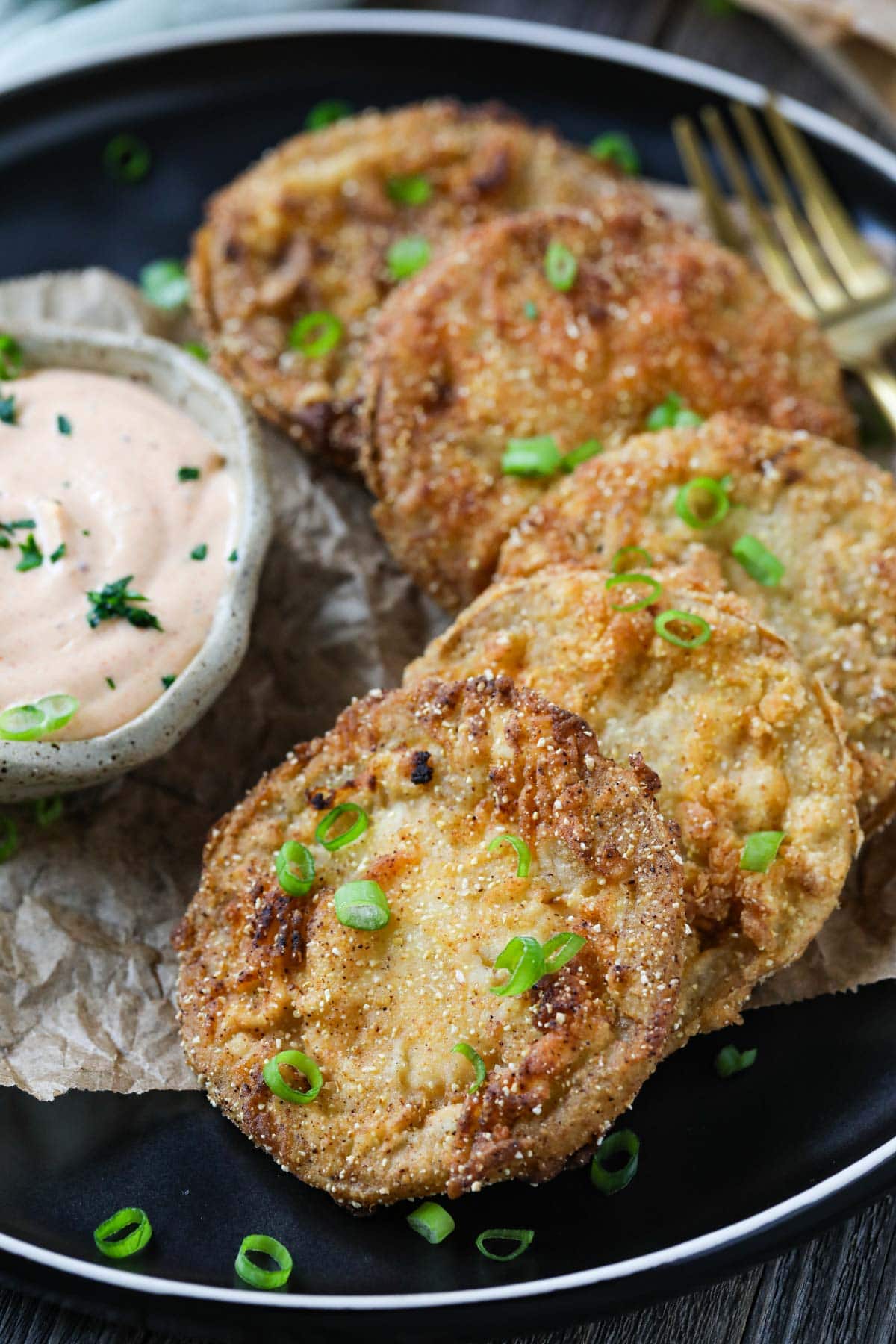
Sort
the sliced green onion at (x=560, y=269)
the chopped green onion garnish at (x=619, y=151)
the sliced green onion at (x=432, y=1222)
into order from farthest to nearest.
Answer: the chopped green onion garnish at (x=619, y=151), the sliced green onion at (x=560, y=269), the sliced green onion at (x=432, y=1222)

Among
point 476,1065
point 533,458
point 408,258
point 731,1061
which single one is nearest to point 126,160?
point 408,258

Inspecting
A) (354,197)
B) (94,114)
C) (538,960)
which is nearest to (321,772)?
(538,960)

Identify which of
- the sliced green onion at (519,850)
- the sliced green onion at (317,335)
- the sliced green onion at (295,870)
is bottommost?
the sliced green onion at (295,870)

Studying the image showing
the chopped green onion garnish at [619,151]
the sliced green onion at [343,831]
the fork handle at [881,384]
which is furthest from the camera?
the chopped green onion garnish at [619,151]

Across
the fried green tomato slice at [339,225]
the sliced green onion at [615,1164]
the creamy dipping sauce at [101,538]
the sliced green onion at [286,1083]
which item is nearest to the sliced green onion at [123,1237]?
the sliced green onion at [286,1083]

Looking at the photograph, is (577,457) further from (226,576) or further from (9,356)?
(9,356)

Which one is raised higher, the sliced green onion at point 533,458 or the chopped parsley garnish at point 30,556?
the sliced green onion at point 533,458

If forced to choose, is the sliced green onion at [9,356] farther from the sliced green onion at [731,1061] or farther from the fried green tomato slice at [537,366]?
the sliced green onion at [731,1061]
